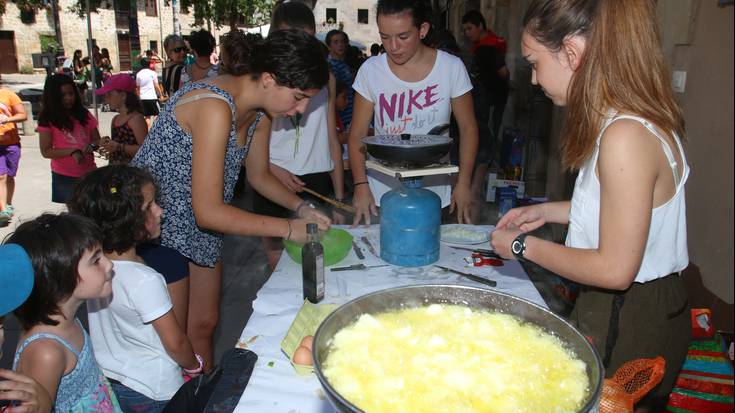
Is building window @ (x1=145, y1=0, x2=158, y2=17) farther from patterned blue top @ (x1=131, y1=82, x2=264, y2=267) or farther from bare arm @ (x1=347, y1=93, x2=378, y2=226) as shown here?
patterned blue top @ (x1=131, y1=82, x2=264, y2=267)

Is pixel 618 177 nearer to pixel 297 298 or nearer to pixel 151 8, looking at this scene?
pixel 297 298

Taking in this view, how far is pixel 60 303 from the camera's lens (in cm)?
152

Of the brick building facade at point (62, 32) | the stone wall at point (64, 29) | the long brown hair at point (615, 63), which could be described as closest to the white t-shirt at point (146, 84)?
the long brown hair at point (615, 63)

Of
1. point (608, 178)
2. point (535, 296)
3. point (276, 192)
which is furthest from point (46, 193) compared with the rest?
point (608, 178)

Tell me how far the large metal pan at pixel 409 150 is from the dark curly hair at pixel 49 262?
1078 millimetres

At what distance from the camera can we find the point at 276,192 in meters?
2.48

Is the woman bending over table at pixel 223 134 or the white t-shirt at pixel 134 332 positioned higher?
the woman bending over table at pixel 223 134

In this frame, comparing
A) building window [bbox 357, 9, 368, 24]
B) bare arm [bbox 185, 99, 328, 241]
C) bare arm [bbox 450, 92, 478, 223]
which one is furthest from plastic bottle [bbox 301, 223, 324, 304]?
building window [bbox 357, 9, 368, 24]

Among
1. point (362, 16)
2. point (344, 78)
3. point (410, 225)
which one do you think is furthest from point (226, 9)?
point (410, 225)

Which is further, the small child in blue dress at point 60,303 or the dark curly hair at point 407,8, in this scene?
the dark curly hair at point 407,8

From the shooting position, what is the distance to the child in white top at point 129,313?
1749 mm

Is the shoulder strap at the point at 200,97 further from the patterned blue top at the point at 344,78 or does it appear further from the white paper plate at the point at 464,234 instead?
the patterned blue top at the point at 344,78

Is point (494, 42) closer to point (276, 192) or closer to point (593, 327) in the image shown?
point (276, 192)

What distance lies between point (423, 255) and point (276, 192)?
2.72 feet
